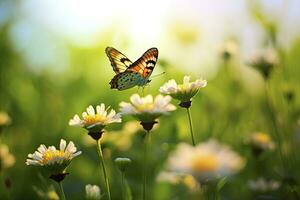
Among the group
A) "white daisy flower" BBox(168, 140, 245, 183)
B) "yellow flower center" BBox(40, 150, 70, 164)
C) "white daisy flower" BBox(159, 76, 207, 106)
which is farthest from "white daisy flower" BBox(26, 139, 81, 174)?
"white daisy flower" BBox(168, 140, 245, 183)

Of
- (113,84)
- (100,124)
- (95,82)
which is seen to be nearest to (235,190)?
(113,84)

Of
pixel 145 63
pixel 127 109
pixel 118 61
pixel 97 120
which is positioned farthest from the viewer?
pixel 118 61

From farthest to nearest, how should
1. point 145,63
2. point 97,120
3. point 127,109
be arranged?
1. point 145,63
2. point 97,120
3. point 127,109

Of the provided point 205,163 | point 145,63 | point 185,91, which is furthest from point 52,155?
point 205,163

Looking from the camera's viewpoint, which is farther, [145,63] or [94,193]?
[145,63]

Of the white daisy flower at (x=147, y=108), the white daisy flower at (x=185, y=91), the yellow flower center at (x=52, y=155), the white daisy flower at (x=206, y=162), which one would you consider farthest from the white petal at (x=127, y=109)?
the white daisy flower at (x=206, y=162)

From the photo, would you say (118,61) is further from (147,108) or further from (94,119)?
(147,108)

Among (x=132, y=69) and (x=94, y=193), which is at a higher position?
(x=132, y=69)

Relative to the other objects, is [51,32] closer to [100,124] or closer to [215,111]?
[215,111]
